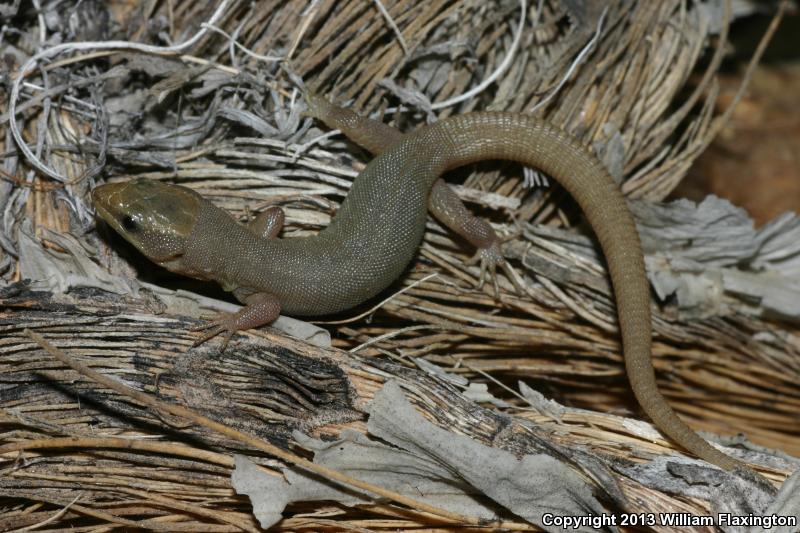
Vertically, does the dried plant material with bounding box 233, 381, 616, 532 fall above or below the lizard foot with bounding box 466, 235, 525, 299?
below

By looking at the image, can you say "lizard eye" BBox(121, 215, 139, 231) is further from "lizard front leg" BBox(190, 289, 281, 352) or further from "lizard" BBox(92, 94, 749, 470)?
"lizard front leg" BBox(190, 289, 281, 352)

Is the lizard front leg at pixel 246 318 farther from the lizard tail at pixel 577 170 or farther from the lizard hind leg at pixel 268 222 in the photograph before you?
the lizard tail at pixel 577 170

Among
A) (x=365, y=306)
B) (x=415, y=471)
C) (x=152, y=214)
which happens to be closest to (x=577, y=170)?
(x=365, y=306)

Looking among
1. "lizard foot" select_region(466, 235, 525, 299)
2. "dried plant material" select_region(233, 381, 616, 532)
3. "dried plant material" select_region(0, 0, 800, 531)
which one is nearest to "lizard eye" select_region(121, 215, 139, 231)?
"dried plant material" select_region(0, 0, 800, 531)

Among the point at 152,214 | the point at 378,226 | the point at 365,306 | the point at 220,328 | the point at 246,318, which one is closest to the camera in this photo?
the point at 220,328

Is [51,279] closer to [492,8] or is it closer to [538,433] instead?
[538,433]

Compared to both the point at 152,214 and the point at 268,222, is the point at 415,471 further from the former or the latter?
the point at 152,214

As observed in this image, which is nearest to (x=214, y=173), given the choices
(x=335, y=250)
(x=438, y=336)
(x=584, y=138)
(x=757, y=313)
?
(x=335, y=250)
